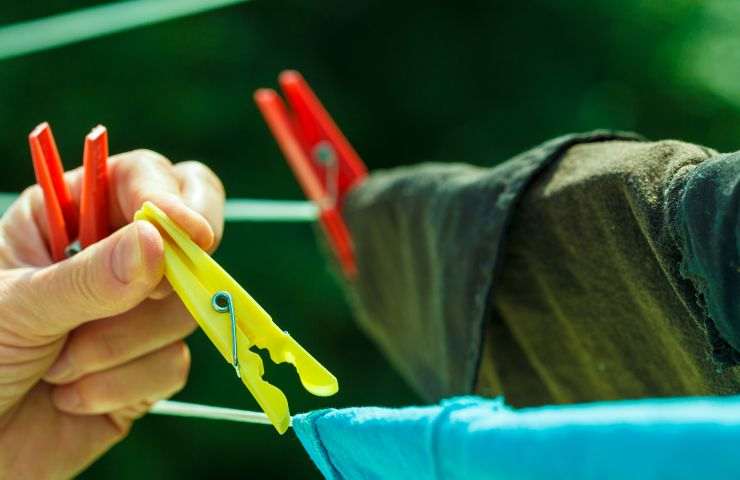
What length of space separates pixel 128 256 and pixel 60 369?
0.48 feet

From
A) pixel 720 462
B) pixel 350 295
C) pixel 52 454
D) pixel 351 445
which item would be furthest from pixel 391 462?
pixel 350 295

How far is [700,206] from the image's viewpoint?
0.46 m

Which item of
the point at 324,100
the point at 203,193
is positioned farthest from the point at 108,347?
the point at 324,100

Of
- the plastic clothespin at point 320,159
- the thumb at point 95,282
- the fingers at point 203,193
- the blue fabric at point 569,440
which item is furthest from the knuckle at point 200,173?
the plastic clothespin at point 320,159

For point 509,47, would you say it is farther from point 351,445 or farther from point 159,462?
point 351,445

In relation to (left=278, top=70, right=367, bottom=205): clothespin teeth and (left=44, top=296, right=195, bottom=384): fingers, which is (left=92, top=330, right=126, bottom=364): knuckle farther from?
(left=278, top=70, right=367, bottom=205): clothespin teeth

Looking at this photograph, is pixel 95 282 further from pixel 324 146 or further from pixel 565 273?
pixel 324 146

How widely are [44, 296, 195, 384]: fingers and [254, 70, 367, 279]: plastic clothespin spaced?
40cm

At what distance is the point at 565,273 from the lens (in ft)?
2.19

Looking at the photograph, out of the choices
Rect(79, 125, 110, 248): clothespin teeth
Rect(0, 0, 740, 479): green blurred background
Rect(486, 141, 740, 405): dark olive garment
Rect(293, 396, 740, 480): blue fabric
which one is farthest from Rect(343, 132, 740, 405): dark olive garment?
Rect(0, 0, 740, 479): green blurred background

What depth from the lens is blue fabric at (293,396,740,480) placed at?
333mm

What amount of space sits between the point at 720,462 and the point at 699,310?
0.18 meters

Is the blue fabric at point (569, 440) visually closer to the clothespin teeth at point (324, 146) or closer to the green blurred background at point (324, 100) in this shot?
the clothespin teeth at point (324, 146)

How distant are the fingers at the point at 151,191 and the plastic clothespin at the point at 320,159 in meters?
0.40
